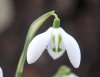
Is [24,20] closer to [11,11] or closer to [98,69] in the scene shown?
[11,11]

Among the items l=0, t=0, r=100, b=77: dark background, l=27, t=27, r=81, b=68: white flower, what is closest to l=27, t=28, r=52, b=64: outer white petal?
l=27, t=27, r=81, b=68: white flower

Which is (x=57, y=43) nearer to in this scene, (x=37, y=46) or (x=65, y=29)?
(x=37, y=46)

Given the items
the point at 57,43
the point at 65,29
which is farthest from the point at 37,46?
the point at 65,29

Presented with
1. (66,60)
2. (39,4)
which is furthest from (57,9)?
(66,60)

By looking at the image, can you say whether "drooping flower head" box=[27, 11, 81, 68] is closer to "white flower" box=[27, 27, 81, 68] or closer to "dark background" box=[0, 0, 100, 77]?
"white flower" box=[27, 27, 81, 68]

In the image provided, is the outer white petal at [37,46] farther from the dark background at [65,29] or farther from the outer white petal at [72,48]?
the dark background at [65,29]

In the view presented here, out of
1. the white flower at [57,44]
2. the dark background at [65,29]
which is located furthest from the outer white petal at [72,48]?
the dark background at [65,29]
